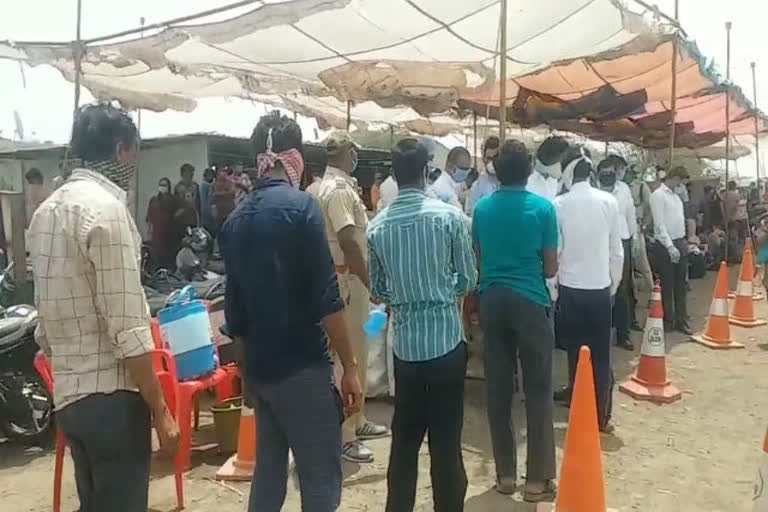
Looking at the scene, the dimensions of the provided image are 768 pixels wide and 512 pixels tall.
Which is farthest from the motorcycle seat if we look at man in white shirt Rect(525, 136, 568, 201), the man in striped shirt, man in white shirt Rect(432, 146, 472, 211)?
man in white shirt Rect(525, 136, 568, 201)

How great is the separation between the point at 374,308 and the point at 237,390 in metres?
1.21

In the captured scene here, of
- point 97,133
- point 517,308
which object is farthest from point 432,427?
point 97,133

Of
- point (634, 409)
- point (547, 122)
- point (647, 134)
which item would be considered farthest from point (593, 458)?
point (647, 134)

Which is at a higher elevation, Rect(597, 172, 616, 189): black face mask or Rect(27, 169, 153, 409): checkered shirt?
Rect(597, 172, 616, 189): black face mask

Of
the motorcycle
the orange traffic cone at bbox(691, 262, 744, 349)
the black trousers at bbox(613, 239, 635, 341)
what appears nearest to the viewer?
the motorcycle

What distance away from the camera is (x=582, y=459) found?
12.6ft

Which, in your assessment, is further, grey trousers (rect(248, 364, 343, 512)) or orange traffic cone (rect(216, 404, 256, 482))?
orange traffic cone (rect(216, 404, 256, 482))

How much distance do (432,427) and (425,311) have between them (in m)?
0.53

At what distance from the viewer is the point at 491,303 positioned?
4266 millimetres

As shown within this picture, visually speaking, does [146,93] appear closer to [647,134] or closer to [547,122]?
[547,122]

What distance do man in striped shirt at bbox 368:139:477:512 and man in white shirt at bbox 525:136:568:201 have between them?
183 cm

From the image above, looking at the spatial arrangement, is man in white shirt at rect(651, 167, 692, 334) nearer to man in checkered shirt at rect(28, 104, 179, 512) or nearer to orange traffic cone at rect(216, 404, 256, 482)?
orange traffic cone at rect(216, 404, 256, 482)

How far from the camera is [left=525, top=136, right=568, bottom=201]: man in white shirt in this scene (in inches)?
209

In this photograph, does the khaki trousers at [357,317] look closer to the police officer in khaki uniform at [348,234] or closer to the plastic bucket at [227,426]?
the police officer in khaki uniform at [348,234]
